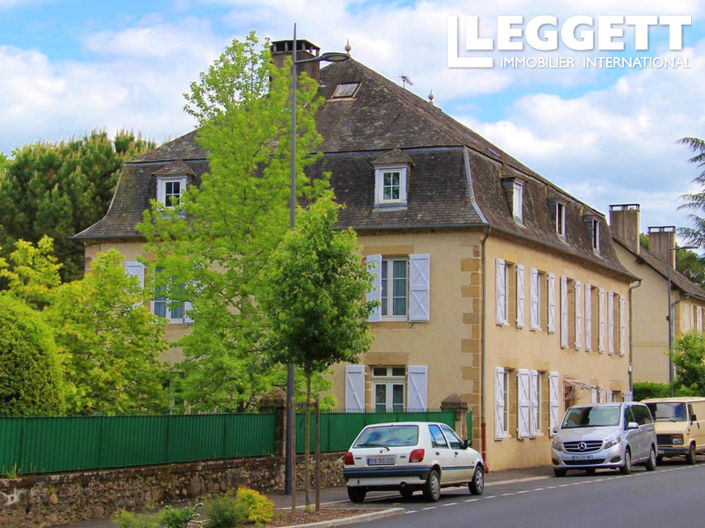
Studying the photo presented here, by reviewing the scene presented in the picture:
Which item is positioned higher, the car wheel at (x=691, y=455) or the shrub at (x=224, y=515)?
the car wheel at (x=691, y=455)

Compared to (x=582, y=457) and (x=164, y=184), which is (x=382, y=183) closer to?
(x=164, y=184)

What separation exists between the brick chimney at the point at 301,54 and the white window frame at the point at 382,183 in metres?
6.14

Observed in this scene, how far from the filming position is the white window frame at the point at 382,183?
34.1 metres

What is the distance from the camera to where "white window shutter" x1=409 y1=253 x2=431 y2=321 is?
111 feet

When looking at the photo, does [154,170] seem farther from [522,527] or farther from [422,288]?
[522,527]

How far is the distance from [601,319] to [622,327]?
11.5 ft

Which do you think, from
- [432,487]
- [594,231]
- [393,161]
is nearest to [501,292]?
[393,161]

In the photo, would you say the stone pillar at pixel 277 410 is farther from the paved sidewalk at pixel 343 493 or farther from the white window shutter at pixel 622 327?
the white window shutter at pixel 622 327

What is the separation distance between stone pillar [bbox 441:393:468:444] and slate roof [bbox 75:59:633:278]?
4.71 meters

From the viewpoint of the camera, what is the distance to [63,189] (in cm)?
4725

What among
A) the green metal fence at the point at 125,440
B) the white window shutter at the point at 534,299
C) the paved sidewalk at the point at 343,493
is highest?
the white window shutter at the point at 534,299

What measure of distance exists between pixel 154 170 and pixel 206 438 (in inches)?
639

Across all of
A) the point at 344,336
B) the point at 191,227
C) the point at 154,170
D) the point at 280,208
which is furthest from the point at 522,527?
the point at 154,170

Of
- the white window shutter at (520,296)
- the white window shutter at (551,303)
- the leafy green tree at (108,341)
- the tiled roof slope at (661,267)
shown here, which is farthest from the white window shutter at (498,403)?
the tiled roof slope at (661,267)
